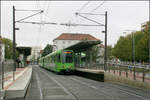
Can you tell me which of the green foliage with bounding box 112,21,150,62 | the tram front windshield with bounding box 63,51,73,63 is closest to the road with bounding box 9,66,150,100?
the tram front windshield with bounding box 63,51,73,63

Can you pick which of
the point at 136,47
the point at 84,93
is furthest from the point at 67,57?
the point at 136,47

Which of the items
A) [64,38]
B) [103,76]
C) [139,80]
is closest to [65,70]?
[103,76]

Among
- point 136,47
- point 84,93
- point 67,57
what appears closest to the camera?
point 84,93

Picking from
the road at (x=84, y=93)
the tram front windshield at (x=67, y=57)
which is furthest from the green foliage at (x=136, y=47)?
the road at (x=84, y=93)

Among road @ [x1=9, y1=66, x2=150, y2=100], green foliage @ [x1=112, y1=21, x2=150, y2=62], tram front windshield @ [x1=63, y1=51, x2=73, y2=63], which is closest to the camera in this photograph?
road @ [x1=9, y1=66, x2=150, y2=100]

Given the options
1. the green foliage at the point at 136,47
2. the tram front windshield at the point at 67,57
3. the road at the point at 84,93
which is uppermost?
the green foliage at the point at 136,47

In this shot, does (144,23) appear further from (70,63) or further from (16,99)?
(16,99)

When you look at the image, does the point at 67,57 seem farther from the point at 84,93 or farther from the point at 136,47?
the point at 136,47

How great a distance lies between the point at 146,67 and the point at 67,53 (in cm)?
1405

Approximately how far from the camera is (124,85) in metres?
15.3

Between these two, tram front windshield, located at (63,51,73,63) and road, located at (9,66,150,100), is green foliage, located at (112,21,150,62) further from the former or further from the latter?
road, located at (9,66,150,100)

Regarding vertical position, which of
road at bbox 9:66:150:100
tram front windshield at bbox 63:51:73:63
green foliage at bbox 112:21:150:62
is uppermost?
green foliage at bbox 112:21:150:62

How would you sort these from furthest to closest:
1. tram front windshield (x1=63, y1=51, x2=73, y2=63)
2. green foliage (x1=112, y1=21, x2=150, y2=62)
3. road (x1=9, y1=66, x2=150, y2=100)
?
green foliage (x1=112, y1=21, x2=150, y2=62), tram front windshield (x1=63, y1=51, x2=73, y2=63), road (x1=9, y1=66, x2=150, y2=100)

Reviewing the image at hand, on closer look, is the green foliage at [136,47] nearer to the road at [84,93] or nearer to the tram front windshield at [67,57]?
the tram front windshield at [67,57]
